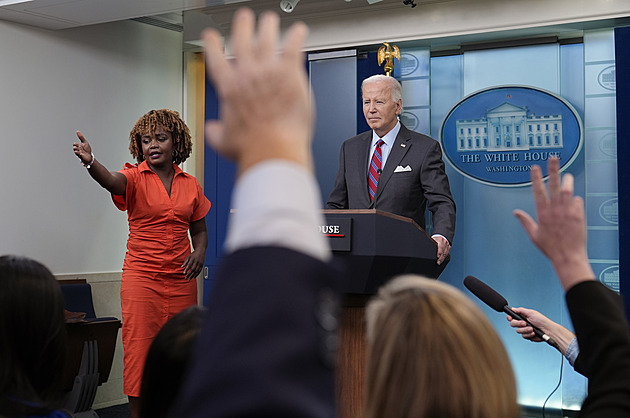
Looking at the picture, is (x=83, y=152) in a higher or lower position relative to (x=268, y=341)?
higher

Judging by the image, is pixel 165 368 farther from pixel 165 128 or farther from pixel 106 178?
pixel 165 128

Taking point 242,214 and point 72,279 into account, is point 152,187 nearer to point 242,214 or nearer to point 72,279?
point 72,279

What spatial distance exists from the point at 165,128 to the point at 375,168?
1.22 m

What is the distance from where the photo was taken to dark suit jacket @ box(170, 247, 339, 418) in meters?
0.42

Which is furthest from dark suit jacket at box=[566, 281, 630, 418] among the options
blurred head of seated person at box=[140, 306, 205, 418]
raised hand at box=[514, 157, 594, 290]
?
blurred head of seated person at box=[140, 306, 205, 418]

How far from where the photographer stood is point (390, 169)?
167 inches

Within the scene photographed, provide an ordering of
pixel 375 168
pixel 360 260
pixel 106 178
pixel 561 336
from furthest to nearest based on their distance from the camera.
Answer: pixel 375 168
pixel 106 178
pixel 360 260
pixel 561 336

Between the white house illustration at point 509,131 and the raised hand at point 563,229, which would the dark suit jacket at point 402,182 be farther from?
the raised hand at point 563,229

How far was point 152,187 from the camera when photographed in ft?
13.7

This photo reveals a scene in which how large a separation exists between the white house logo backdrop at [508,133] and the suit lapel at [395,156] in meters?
0.95

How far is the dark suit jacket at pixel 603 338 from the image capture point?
3.09 feet

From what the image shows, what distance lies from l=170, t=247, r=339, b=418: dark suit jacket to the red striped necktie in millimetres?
3788

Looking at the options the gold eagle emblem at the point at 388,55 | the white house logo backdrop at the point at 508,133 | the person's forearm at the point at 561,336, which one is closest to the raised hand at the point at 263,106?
the person's forearm at the point at 561,336

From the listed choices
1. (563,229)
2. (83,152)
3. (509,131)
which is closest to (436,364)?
(563,229)
